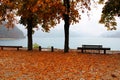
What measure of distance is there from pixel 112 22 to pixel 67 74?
21.9 m

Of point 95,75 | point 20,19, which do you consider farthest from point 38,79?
point 20,19

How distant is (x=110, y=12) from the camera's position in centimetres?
3481

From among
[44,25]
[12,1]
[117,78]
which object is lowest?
[117,78]

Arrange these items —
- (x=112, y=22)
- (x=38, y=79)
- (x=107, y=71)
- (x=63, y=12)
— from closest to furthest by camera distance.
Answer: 1. (x=38, y=79)
2. (x=107, y=71)
3. (x=63, y=12)
4. (x=112, y=22)

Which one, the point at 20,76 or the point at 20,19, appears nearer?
the point at 20,76

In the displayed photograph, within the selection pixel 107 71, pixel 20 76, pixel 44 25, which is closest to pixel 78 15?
pixel 44 25

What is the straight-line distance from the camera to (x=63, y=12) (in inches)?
1245

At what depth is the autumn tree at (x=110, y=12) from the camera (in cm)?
3303

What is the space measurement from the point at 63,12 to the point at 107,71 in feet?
49.7

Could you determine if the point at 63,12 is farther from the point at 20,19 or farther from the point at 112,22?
the point at 20,19

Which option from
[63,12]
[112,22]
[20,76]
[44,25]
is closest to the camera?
[20,76]

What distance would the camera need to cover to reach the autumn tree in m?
33.0

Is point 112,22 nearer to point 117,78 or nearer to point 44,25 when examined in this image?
point 44,25

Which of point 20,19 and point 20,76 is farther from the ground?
point 20,19
